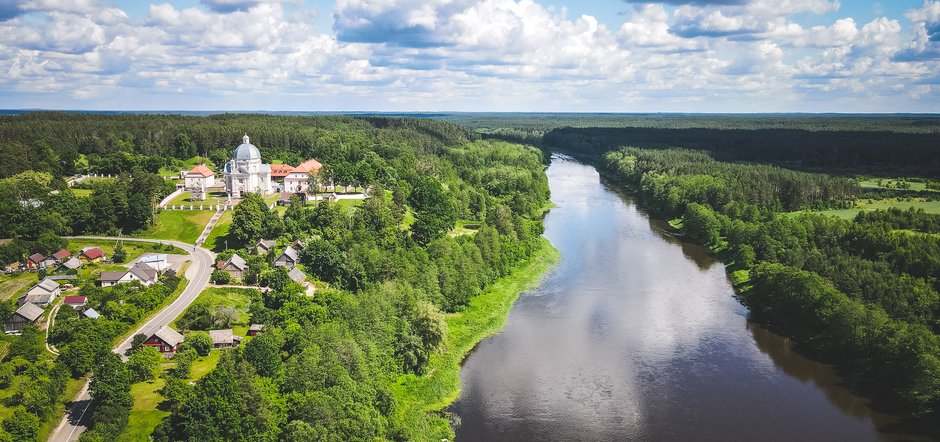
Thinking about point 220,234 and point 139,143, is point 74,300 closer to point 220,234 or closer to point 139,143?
point 220,234

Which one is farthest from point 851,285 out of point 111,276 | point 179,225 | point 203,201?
point 203,201

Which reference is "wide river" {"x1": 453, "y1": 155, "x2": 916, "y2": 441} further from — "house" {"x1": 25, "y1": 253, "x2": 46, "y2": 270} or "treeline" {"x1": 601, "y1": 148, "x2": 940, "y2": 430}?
"house" {"x1": 25, "y1": 253, "x2": 46, "y2": 270}

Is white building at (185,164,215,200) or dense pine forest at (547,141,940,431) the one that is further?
white building at (185,164,215,200)

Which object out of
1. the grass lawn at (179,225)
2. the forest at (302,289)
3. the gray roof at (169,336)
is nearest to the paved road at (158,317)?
the forest at (302,289)

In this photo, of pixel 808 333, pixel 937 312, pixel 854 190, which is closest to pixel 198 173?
pixel 808 333

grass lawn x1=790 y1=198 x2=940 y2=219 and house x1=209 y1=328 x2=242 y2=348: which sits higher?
grass lawn x1=790 y1=198 x2=940 y2=219

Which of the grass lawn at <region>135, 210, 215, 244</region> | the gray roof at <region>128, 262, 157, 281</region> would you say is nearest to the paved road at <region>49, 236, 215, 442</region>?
the grass lawn at <region>135, 210, 215, 244</region>

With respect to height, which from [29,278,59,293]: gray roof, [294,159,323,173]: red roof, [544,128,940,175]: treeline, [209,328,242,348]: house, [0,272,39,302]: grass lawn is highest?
[544,128,940,175]: treeline
